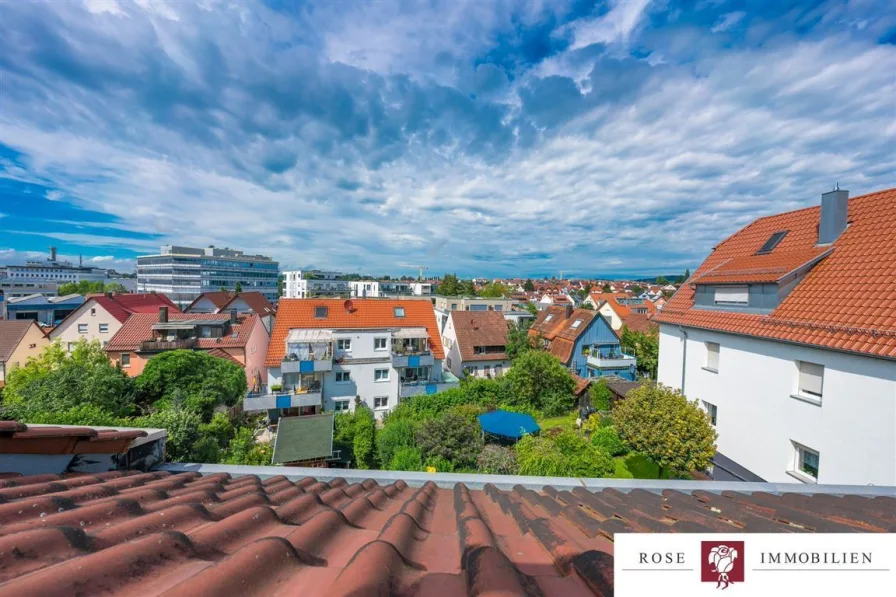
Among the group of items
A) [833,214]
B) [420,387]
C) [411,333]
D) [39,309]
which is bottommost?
[420,387]

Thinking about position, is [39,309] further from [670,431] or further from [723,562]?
[723,562]

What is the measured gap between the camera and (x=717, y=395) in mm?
11641

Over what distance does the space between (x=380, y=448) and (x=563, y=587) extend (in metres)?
16.3

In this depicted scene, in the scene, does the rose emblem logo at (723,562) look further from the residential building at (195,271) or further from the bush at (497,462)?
the residential building at (195,271)

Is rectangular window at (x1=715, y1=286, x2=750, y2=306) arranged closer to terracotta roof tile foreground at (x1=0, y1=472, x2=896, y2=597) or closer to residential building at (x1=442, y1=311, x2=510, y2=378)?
terracotta roof tile foreground at (x1=0, y1=472, x2=896, y2=597)

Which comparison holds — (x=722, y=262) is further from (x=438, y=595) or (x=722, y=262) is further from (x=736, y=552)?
(x=438, y=595)

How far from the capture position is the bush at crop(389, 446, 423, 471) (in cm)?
1441

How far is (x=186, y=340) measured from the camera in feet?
83.7

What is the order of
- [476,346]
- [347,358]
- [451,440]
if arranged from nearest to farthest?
1. [451,440]
2. [347,358]
3. [476,346]

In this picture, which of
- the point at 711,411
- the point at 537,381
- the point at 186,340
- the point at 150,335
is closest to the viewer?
the point at 711,411

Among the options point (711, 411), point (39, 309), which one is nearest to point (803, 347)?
point (711, 411)

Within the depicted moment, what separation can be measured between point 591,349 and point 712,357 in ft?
59.0

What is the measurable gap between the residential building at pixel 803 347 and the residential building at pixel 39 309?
6086cm

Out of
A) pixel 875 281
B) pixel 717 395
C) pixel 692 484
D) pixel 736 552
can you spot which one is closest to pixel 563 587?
pixel 736 552
